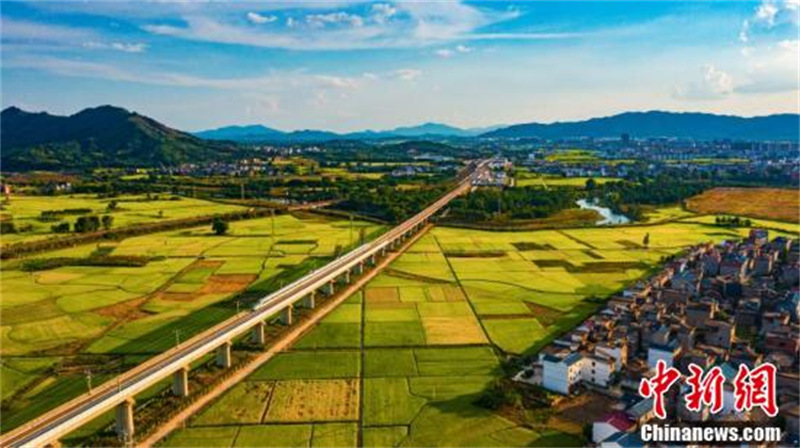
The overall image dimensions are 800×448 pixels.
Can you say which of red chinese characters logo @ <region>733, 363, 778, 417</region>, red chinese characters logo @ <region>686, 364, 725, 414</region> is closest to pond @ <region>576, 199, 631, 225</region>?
red chinese characters logo @ <region>686, 364, 725, 414</region>

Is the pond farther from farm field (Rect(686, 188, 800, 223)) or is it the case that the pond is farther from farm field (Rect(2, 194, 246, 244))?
farm field (Rect(2, 194, 246, 244))

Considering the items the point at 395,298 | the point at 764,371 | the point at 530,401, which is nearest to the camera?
the point at 764,371

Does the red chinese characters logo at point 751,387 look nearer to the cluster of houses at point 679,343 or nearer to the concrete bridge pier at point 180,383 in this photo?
the cluster of houses at point 679,343

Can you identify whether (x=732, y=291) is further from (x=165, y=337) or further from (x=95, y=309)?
(x=95, y=309)

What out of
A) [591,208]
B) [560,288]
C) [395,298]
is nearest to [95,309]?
[395,298]

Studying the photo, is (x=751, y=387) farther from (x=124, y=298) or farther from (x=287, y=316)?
(x=124, y=298)

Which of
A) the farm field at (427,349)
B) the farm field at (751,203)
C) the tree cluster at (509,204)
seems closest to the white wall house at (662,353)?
the farm field at (427,349)
